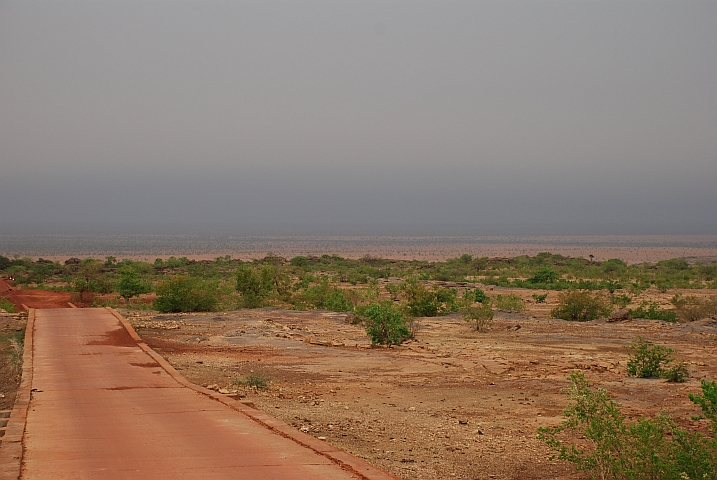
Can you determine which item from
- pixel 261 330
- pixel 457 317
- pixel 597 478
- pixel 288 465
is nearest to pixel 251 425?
pixel 288 465

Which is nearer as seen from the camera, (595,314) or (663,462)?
(663,462)

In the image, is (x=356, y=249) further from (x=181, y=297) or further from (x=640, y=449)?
(x=640, y=449)

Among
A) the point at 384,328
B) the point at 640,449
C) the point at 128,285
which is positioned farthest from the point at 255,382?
the point at 128,285

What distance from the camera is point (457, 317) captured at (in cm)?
3206

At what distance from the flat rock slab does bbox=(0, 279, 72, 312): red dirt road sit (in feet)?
75.9

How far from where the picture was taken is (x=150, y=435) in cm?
977

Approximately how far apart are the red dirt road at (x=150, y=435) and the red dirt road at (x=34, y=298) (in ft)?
76.8

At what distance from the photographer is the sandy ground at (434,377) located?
10.5 meters

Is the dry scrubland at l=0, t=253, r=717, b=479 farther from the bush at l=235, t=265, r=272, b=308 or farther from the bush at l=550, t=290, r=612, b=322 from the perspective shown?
the bush at l=550, t=290, r=612, b=322

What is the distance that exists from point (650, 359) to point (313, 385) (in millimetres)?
8099

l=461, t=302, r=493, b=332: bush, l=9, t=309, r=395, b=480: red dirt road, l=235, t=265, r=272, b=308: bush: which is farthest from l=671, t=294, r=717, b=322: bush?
l=9, t=309, r=395, b=480: red dirt road

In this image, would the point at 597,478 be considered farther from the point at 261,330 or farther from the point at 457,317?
the point at 457,317

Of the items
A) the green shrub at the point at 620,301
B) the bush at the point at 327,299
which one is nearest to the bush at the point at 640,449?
the bush at the point at 327,299

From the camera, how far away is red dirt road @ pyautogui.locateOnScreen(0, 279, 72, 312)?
37.2 metres
